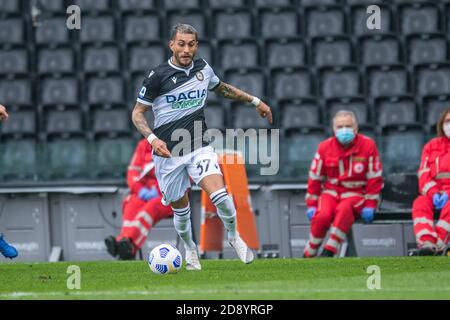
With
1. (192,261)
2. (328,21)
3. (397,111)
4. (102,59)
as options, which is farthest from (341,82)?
(192,261)

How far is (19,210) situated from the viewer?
1532 centimetres

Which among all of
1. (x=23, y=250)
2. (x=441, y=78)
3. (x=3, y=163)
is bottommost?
(x=23, y=250)

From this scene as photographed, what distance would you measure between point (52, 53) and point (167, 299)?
34.7ft

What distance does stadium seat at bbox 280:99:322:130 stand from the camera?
16844mm

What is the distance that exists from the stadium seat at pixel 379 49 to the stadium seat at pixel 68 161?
14.9 ft

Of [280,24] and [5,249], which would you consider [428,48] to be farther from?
[5,249]

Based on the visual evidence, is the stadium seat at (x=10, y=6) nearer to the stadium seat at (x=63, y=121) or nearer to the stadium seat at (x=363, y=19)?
the stadium seat at (x=63, y=121)

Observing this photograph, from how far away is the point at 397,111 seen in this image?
16.8m

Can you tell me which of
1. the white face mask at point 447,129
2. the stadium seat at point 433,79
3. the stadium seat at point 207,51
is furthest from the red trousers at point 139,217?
the stadium seat at point 433,79

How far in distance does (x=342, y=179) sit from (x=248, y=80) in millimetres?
3609

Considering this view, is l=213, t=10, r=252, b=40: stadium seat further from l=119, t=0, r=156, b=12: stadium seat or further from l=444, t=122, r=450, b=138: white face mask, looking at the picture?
l=444, t=122, r=450, b=138: white face mask

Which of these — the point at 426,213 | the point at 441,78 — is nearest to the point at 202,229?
the point at 426,213

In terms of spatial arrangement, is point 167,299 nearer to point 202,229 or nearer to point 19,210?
point 202,229

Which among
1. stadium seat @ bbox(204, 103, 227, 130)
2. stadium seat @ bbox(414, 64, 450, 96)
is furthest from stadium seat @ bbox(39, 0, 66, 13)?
stadium seat @ bbox(414, 64, 450, 96)
